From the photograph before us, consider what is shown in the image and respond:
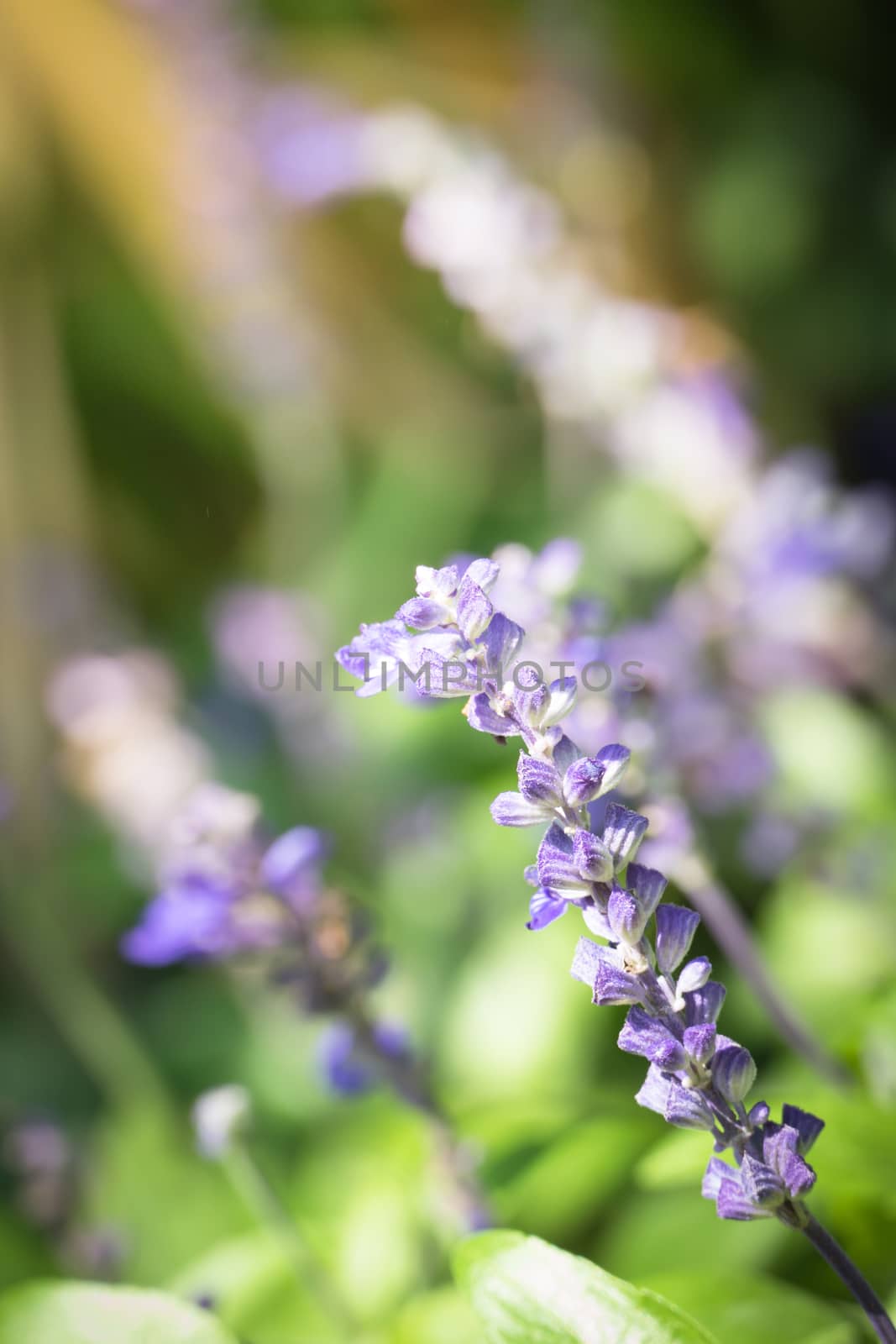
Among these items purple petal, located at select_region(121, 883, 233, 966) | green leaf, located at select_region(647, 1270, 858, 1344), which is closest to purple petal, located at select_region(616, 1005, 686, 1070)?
green leaf, located at select_region(647, 1270, 858, 1344)

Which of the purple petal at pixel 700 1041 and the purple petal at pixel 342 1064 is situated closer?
the purple petal at pixel 700 1041

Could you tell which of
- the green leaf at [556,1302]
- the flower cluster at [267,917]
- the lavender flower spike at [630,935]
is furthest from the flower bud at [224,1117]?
the lavender flower spike at [630,935]

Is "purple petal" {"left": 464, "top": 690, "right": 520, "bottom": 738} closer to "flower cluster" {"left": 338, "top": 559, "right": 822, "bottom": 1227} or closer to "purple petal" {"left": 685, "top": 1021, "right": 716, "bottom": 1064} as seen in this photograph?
"flower cluster" {"left": 338, "top": 559, "right": 822, "bottom": 1227}

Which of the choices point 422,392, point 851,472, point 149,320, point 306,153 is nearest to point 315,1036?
point 306,153

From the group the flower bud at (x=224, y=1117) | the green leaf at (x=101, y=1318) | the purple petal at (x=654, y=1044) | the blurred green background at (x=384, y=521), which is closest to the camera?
the purple petal at (x=654, y=1044)

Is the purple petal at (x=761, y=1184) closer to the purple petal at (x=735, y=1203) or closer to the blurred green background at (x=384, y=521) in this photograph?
the purple petal at (x=735, y=1203)

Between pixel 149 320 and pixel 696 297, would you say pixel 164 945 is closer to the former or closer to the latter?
pixel 696 297

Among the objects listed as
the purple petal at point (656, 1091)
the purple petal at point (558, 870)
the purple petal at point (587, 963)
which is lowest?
the purple petal at point (656, 1091)
